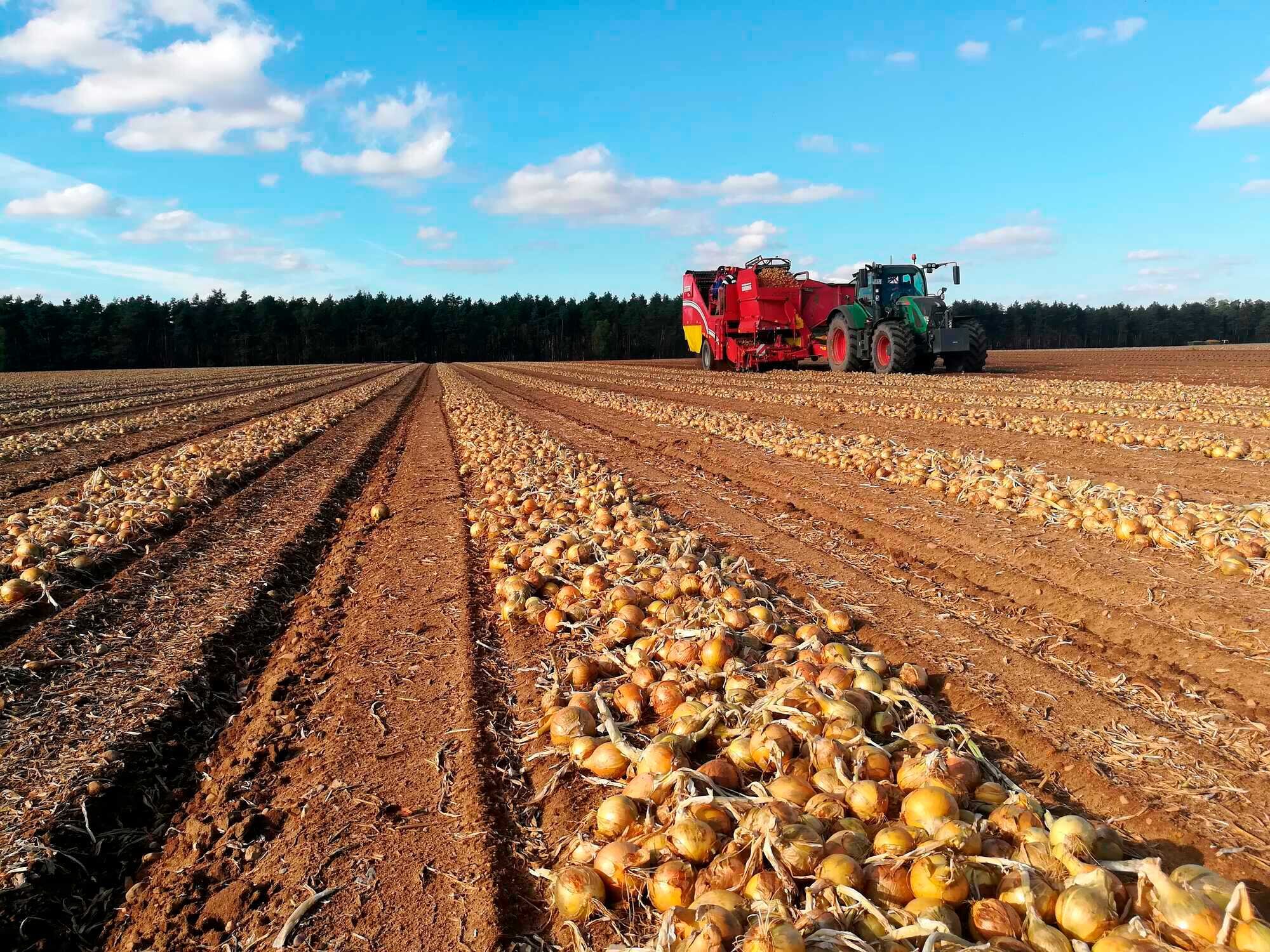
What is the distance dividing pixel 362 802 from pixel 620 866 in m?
1.02

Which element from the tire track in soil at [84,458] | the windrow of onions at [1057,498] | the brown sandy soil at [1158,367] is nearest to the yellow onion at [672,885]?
the windrow of onions at [1057,498]

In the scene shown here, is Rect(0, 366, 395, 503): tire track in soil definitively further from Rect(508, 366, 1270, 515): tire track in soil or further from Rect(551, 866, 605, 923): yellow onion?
Rect(508, 366, 1270, 515): tire track in soil

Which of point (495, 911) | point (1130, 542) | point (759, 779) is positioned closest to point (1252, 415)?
point (1130, 542)

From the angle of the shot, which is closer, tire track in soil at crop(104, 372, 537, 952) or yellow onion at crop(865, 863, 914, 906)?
yellow onion at crop(865, 863, 914, 906)

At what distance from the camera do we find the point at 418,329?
80812mm

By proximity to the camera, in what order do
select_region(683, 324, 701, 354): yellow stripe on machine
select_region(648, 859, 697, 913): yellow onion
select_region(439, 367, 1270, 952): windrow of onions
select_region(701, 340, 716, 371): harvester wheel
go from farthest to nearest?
select_region(683, 324, 701, 354): yellow stripe on machine < select_region(701, 340, 716, 371): harvester wheel < select_region(648, 859, 697, 913): yellow onion < select_region(439, 367, 1270, 952): windrow of onions

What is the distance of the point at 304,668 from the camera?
11.2 ft

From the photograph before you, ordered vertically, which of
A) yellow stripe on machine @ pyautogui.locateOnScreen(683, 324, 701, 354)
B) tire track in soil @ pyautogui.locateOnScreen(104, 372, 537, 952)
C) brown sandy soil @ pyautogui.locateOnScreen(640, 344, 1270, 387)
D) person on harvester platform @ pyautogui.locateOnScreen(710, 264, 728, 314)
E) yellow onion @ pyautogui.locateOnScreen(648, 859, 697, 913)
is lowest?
tire track in soil @ pyautogui.locateOnScreen(104, 372, 537, 952)

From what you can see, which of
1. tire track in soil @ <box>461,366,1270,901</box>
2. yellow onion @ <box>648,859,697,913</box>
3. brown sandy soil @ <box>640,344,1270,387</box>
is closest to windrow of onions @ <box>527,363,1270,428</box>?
brown sandy soil @ <box>640,344,1270,387</box>

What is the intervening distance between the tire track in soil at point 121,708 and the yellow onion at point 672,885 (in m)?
1.55

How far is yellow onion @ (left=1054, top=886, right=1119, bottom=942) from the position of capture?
1.53 metres

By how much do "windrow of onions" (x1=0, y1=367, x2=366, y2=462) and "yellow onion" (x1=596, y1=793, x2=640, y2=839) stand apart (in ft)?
34.7

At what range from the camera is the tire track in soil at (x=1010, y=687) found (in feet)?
7.13

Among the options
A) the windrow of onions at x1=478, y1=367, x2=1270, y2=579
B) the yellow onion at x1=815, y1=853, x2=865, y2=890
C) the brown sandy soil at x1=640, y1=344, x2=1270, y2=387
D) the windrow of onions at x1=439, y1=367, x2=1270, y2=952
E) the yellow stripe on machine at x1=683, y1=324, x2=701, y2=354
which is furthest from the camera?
the yellow stripe on machine at x1=683, y1=324, x2=701, y2=354
